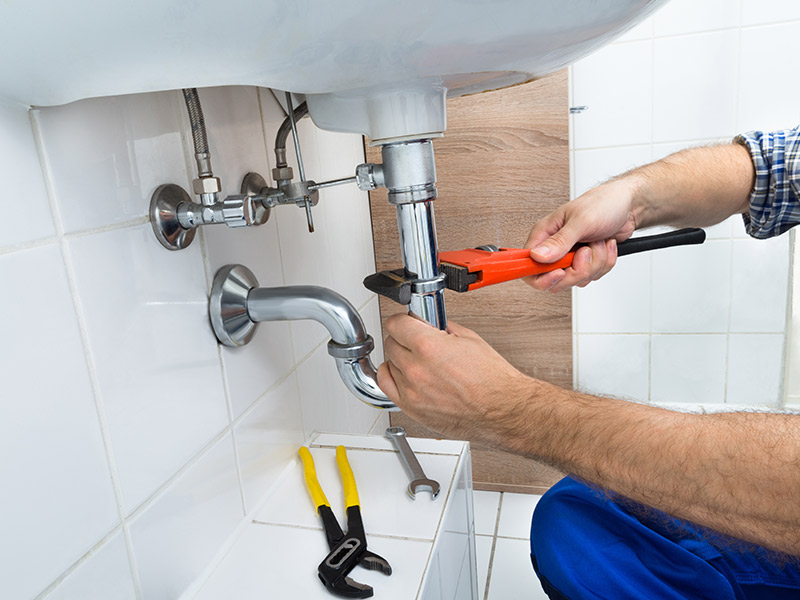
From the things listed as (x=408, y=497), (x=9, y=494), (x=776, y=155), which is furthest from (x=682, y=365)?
(x=9, y=494)

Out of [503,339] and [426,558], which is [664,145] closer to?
[503,339]

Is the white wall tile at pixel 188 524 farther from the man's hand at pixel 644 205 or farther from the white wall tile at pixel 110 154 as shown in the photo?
the man's hand at pixel 644 205

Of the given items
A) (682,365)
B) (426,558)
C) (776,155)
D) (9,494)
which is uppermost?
(776,155)

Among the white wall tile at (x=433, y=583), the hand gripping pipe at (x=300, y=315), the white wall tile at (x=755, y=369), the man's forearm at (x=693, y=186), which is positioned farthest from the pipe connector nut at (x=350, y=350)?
the white wall tile at (x=755, y=369)

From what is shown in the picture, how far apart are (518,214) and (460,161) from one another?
149 millimetres

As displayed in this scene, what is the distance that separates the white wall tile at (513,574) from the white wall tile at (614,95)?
84 centimetres

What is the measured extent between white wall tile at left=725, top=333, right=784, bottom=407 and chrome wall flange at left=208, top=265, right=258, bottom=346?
1.17 m

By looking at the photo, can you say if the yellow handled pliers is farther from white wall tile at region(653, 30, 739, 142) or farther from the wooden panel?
white wall tile at region(653, 30, 739, 142)

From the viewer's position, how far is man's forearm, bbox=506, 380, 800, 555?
0.41m

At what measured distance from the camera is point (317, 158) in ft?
2.88

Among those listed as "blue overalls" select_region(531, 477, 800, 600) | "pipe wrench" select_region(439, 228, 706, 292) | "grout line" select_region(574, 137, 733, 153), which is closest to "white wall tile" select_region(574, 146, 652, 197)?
"grout line" select_region(574, 137, 733, 153)

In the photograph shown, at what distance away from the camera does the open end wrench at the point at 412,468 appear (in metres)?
0.64

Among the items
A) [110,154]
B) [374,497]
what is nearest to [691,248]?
[374,497]

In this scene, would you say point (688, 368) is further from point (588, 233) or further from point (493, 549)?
point (588, 233)
